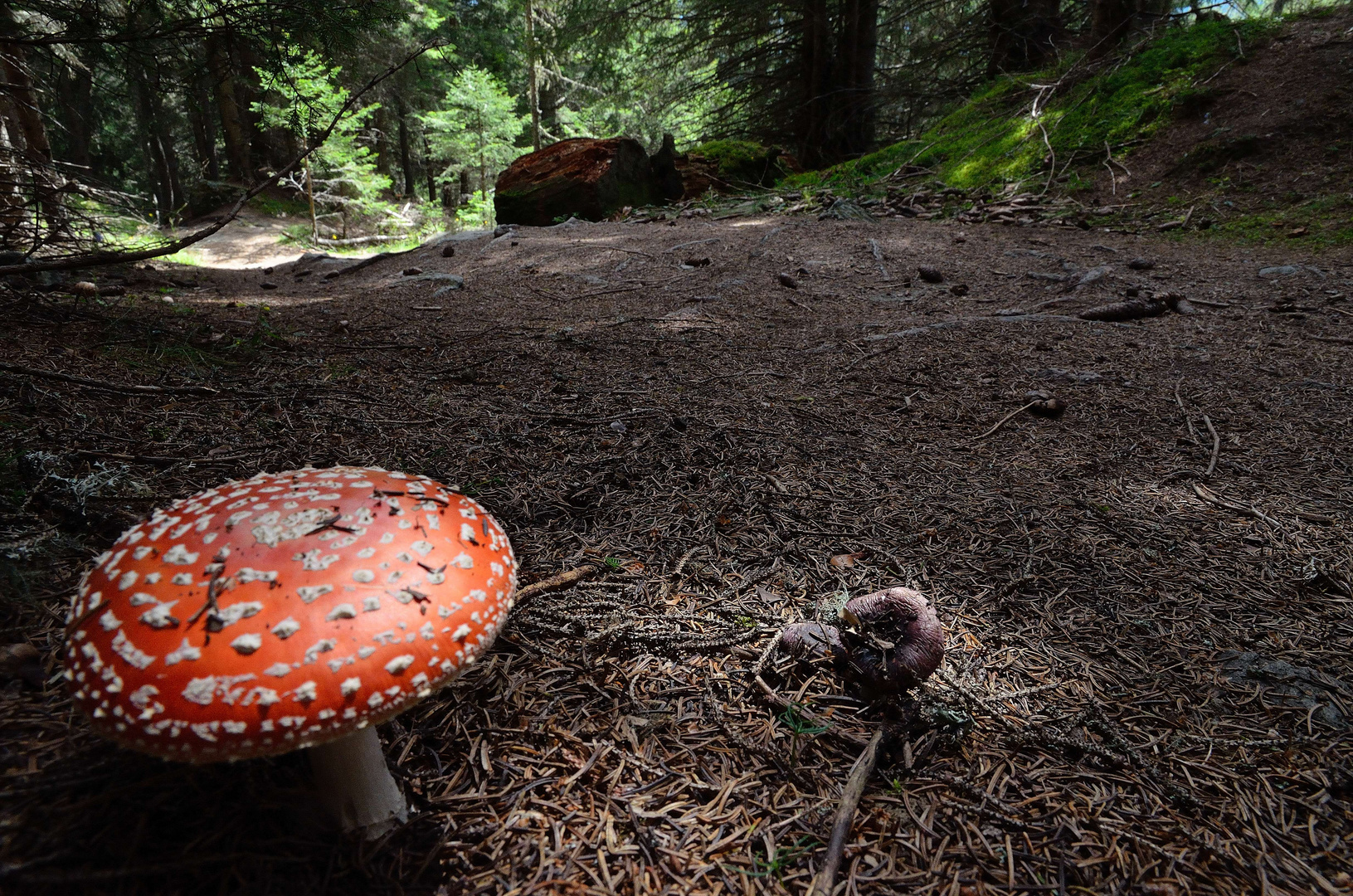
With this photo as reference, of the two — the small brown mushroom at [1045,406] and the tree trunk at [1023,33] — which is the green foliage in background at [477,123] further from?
the small brown mushroom at [1045,406]

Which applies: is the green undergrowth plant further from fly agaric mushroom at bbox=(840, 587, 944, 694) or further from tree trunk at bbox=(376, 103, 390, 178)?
tree trunk at bbox=(376, 103, 390, 178)

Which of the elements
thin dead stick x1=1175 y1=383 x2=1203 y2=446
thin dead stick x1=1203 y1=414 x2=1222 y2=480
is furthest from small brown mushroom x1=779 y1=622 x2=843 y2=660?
thin dead stick x1=1175 y1=383 x2=1203 y2=446

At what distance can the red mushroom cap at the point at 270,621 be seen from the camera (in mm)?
996

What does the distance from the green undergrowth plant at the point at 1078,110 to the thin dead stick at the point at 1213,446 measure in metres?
5.86

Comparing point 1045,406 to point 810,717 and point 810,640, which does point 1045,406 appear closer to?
point 810,640

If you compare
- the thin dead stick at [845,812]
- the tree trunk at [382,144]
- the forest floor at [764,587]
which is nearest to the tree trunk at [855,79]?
the forest floor at [764,587]

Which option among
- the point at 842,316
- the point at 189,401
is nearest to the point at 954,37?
the point at 842,316

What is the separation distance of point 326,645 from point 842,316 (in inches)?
168

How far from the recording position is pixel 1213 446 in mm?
2748

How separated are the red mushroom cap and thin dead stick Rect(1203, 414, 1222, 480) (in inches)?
115

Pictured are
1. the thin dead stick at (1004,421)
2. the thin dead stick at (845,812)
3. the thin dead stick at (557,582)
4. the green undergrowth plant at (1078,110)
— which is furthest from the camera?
the green undergrowth plant at (1078,110)

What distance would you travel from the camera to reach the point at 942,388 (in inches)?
138

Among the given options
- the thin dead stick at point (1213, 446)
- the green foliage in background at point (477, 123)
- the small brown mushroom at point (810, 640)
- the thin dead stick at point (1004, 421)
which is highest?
the green foliage in background at point (477, 123)

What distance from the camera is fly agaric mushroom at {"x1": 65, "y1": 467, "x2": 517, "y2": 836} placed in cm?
100
